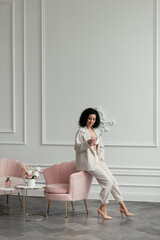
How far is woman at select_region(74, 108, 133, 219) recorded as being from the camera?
6.21m

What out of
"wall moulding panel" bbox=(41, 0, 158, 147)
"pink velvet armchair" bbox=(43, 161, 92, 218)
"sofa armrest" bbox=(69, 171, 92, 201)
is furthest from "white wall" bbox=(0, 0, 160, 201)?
"sofa armrest" bbox=(69, 171, 92, 201)

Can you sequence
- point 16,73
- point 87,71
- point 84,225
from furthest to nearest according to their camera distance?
point 16,73
point 87,71
point 84,225

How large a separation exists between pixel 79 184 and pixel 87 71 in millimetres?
2365

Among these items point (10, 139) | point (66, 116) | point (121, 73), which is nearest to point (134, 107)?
point (121, 73)

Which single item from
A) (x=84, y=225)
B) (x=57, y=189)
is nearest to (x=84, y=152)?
(x=57, y=189)

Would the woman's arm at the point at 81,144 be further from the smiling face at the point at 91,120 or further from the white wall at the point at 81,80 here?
the white wall at the point at 81,80

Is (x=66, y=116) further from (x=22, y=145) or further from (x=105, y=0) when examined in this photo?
(x=105, y=0)

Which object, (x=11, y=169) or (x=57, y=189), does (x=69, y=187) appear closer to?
(x=57, y=189)

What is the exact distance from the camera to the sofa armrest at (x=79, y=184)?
625cm

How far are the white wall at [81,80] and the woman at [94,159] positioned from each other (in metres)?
1.32

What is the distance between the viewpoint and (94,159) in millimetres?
6332

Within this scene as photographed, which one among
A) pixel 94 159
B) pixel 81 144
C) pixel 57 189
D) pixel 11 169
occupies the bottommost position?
pixel 57 189

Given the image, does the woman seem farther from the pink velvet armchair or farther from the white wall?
the white wall

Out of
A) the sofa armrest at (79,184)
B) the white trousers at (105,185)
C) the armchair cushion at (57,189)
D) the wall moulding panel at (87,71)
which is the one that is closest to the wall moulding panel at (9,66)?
the wall moulding panel at (87,71)
